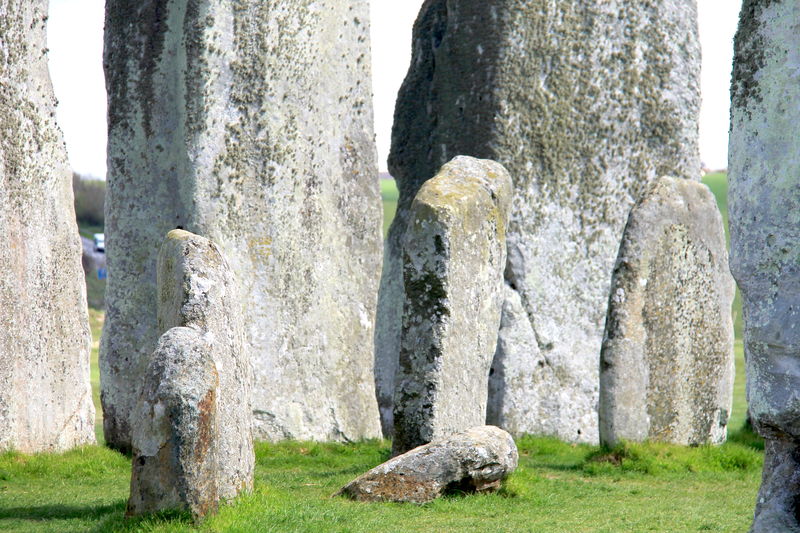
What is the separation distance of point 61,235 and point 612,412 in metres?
5.49

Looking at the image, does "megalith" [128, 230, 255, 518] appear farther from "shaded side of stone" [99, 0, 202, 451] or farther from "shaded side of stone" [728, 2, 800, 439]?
"shaded side of stone" [99, 0, 202, 451]

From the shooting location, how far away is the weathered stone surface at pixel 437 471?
347 inches

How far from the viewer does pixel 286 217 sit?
13.3 metres

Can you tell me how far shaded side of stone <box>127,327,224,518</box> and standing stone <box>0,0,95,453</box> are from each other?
14.3 ft

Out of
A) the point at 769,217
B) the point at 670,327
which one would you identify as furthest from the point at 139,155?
the point at 769,217

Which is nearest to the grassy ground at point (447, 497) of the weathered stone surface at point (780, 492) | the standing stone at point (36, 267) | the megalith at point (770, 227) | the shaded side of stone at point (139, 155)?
the standing stone at point (36, 267)

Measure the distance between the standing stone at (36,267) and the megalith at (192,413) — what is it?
3840 mm

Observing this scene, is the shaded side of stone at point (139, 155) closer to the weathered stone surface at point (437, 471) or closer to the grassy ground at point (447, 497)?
the grassy ground at point (447, 497)

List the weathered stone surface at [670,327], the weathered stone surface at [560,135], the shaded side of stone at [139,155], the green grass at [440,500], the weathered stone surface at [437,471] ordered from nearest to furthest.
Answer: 1. the green grass at [440,500]
2. the weathered stone surface at [437,471]
3. the weathered stone surface at [670,327]
4. the shaded side of stone at [139,155]
5. the weathered stone surface at [560,135]

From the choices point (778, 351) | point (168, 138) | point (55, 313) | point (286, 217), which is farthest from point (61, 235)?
point (778, 351)

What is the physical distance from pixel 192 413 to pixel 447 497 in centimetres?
245

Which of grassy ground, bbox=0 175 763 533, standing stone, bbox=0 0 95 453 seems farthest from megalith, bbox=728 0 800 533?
standing stone, bbox=0 0 95 453

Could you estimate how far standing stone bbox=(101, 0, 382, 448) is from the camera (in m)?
12.6

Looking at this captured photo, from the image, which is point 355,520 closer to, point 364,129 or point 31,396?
point 31,396
